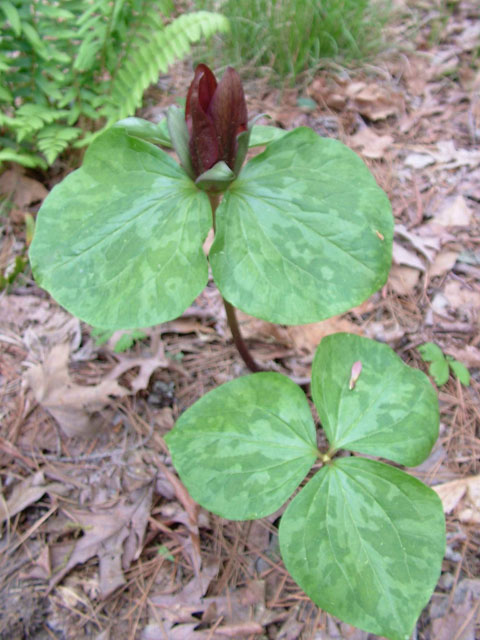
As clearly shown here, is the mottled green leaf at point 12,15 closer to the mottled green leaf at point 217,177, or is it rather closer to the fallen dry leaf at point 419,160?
the mottled green leaf at point 217,177

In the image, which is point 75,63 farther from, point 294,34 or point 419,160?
point 419,160

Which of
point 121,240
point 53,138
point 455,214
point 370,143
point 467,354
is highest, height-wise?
point 121,240

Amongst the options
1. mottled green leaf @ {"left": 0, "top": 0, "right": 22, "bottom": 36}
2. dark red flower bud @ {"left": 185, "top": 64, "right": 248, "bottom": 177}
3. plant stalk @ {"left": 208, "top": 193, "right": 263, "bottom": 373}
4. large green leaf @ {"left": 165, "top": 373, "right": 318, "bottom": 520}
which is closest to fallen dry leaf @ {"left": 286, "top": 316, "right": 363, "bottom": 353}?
plant stalk @ {"left": 208, "top": 193, "right": 263, "bottom": 373}

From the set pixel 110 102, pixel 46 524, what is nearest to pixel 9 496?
pixel 46 524

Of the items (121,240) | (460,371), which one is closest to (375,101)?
(460,371)

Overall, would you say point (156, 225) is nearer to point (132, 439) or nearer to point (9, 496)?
point (132, 439)

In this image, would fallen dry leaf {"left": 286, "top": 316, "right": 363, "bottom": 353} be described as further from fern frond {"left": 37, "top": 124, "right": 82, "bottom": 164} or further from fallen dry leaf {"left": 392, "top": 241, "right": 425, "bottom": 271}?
fern frond {"left": 37, "top": 124, "right": 82, "bottom": 164}
